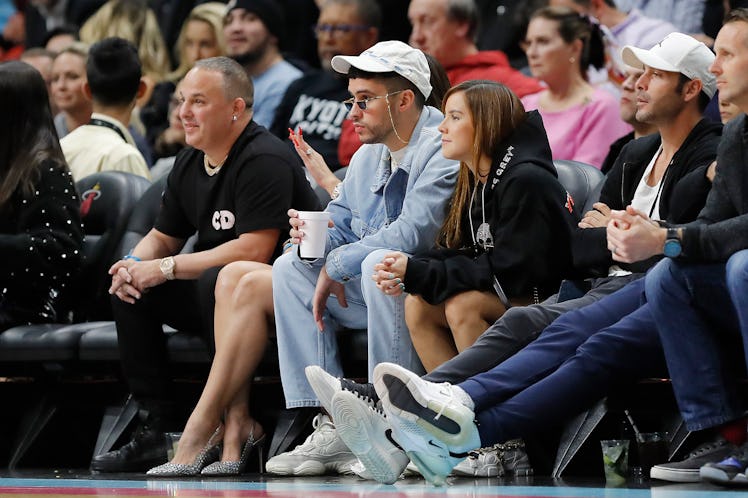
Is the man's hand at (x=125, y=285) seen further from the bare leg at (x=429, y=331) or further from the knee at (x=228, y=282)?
the bare leg at (x=429, y=331)

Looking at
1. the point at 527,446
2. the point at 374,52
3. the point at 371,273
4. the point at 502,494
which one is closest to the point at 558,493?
the point at 502,494

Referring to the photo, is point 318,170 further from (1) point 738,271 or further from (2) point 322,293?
(1) point 738,271

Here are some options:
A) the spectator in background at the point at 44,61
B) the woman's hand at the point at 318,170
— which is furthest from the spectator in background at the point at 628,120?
the spectator in background at the point at 44,61

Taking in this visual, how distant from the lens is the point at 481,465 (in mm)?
4355

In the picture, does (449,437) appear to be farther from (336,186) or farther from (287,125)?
(287,125)

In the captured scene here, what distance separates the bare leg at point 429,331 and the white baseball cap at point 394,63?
3.06 ft

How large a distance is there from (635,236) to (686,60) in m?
1.05

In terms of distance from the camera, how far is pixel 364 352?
491cm

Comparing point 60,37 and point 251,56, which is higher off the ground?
point 251,56

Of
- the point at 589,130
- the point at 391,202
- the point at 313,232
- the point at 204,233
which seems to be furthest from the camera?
the point at 589,130

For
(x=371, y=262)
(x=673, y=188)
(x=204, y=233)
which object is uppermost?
(x=673, y=188)

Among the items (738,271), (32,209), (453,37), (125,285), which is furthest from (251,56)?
(738,271)

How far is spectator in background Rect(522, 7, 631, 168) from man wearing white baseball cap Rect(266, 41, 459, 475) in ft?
4.96

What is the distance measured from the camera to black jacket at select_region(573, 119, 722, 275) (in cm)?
427
